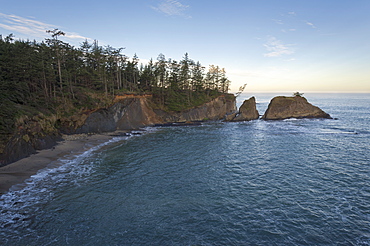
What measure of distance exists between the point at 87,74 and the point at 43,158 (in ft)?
117

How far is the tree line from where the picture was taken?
37.9 metres

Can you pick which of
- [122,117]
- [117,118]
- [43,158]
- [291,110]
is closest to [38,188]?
[43,158]

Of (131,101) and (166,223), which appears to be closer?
(166,223)

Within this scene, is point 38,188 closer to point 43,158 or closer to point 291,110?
point 43,158

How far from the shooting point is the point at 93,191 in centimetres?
2003

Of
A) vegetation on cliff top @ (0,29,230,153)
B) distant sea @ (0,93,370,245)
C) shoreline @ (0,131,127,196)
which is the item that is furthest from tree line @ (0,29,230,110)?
distant sea @ (0,93,370,245)

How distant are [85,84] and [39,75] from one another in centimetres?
1545

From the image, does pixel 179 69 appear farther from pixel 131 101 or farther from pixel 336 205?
pixel 336 205

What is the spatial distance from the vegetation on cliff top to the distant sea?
48.2 ft

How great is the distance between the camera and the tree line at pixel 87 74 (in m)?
37.9

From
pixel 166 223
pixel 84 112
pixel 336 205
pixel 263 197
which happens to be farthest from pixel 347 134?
pixel 84 112

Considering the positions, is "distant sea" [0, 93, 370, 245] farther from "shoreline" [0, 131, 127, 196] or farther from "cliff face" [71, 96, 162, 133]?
"cliff face" [71, 96, 162, 133]

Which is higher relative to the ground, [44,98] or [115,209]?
[44,98]

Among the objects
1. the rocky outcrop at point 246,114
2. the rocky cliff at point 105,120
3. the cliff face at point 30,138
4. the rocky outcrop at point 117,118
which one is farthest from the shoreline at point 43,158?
the rocky outcrop at point 246,114
